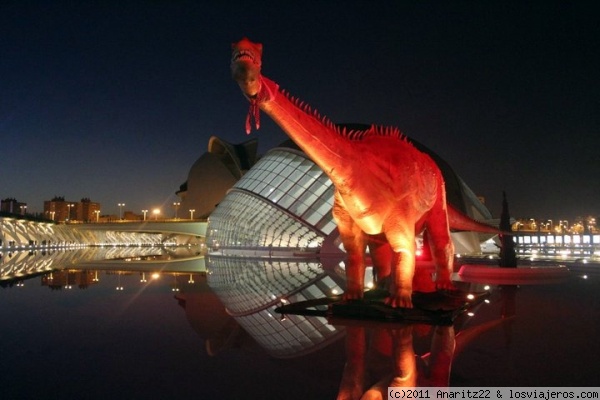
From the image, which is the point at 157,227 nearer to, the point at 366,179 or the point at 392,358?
the point at 366,179


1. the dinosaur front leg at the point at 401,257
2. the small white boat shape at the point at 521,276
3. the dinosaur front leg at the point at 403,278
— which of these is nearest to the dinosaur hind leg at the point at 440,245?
the dinosaur front leg at the point at 401,257

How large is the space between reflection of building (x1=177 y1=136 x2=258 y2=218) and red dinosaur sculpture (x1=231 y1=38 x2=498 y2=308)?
55.3 meters

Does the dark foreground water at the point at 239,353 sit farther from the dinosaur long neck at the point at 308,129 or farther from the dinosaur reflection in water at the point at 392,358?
the dinosaur long neck at the point at 308,129

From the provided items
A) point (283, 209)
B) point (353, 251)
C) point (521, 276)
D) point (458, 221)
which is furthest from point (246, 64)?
point (283, 209)

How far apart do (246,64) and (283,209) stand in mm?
25809

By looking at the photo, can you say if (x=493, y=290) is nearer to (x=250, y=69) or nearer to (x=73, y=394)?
(x=250, y=69)

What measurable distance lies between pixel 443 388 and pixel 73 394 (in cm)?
341

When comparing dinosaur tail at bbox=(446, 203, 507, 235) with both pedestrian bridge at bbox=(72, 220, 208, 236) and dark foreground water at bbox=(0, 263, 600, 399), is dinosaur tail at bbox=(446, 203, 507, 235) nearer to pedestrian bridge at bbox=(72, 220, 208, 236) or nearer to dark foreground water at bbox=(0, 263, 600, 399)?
dark foreground water at bbox=(0, 263, 600, 399)

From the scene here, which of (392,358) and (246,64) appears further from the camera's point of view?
(246,64)

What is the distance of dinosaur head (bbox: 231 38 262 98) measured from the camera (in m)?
6.68

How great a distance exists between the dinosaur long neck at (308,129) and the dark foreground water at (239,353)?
9.19 feet

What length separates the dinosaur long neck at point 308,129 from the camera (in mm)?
7293

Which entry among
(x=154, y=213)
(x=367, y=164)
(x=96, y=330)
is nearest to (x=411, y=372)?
(x=367, y=164)

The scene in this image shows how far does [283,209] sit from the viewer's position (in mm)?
32375
